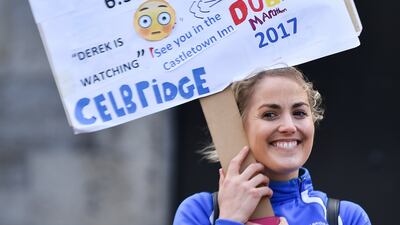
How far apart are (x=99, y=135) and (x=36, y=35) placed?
82 centimetres

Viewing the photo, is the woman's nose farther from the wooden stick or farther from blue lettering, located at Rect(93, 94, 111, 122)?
blue lettering, located at Rect(93, 94, 111, 122)

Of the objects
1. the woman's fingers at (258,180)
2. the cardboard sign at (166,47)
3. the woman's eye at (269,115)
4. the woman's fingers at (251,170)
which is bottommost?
the woman's fingers at (258,180)

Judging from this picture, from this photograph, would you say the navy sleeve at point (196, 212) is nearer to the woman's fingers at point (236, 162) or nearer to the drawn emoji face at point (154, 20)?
the woman's fingers at point (236, 162)

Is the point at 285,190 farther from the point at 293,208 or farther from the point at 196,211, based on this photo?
the point at 196,211

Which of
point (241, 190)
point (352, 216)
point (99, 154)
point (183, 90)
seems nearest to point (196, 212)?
point (241, 190)

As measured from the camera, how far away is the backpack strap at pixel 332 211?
311 centimetres

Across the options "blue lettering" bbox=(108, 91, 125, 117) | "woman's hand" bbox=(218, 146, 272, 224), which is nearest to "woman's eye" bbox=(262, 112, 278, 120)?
"woman's hand" bbox=(218, 146, 272, 224)

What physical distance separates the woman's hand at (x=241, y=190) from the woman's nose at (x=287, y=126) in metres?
0.13

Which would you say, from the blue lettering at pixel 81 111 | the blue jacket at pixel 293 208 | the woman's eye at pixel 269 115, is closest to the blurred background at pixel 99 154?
the blue jacket at pixel 293 208

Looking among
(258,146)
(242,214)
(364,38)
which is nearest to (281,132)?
(258,146)

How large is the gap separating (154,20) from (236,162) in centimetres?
52

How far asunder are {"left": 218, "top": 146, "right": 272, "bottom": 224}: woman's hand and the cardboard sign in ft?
0.87

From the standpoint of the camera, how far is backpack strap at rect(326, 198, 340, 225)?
3.11 metres

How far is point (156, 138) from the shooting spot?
6.76m
